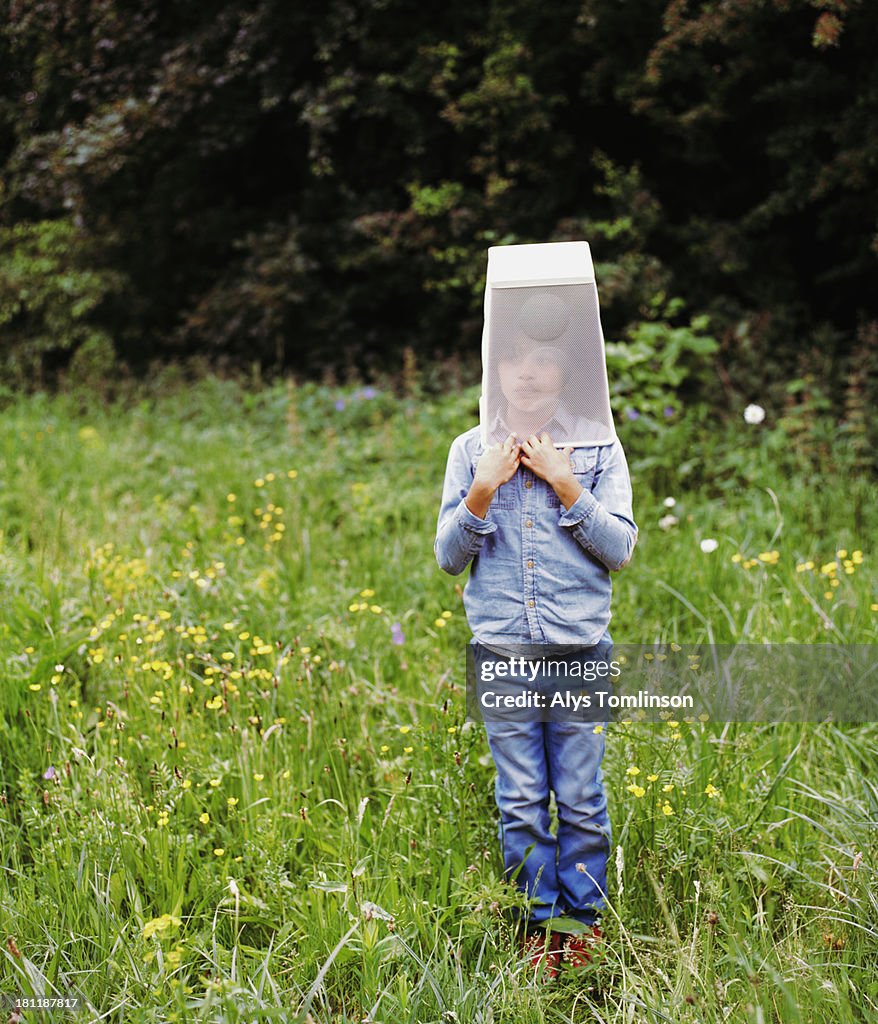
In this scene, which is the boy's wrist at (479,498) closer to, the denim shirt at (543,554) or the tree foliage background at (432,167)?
the denim shirt at (543,554)

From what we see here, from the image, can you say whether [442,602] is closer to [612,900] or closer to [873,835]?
[612,900]

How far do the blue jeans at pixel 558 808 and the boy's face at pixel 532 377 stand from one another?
594 millimetres

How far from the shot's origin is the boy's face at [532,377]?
190 centimetres

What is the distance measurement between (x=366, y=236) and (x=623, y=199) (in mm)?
2107

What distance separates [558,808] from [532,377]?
1.02 metres

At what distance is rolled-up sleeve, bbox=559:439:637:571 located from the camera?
197 cm

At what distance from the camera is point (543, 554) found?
2.04 metres

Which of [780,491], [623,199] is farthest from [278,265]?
[780,491]

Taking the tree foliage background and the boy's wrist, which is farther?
the tree foliage background

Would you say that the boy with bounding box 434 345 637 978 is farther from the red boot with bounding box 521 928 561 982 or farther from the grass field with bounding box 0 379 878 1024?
the grass field with bounding box 0 379 878 1024

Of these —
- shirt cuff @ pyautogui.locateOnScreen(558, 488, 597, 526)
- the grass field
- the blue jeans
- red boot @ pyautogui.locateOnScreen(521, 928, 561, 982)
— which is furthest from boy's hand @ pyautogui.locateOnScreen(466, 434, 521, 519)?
red boot @ pyautogui.locateOnScreen(521, 928, 561, 982)

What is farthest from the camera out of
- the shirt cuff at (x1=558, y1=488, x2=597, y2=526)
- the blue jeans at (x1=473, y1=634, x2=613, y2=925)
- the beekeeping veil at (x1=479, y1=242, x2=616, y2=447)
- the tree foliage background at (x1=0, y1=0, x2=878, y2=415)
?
the tree foliage background at (x1=0, y1=0, x2=878, y2=415)

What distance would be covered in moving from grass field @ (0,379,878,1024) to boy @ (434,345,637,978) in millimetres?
109

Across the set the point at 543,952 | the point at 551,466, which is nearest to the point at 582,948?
the point at 543,952
